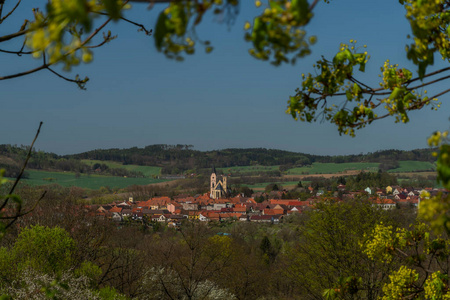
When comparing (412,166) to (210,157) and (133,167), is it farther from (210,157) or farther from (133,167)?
(133,167)

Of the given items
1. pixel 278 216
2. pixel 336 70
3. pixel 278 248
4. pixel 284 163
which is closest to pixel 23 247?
pixel 336 70

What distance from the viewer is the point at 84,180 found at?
376 feet

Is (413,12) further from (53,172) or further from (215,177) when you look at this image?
(53,172)

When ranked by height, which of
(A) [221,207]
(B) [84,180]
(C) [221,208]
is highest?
(B) [84,180]

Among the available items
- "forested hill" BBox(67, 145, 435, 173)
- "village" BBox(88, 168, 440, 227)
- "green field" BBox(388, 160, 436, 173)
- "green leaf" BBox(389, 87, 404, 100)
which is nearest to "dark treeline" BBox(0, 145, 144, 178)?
"forested hill" BBox(67, 145, 435, 173)

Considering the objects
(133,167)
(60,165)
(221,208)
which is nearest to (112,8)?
(221,208)

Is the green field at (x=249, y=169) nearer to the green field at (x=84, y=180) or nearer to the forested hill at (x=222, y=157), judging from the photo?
the forested hill at (x=222, y=157)

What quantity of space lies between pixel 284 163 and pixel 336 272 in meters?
167

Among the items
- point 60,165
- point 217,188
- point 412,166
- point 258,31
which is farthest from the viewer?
point 412,166

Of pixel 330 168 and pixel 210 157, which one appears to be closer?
pixel 330 168

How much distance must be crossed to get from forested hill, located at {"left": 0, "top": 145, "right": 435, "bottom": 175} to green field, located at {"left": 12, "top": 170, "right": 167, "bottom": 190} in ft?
31.1

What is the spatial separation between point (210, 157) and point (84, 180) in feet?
251

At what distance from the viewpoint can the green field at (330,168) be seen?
14795 centimetres

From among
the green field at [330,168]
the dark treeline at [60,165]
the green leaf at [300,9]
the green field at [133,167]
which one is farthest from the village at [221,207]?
the green leaf at [300,9]
